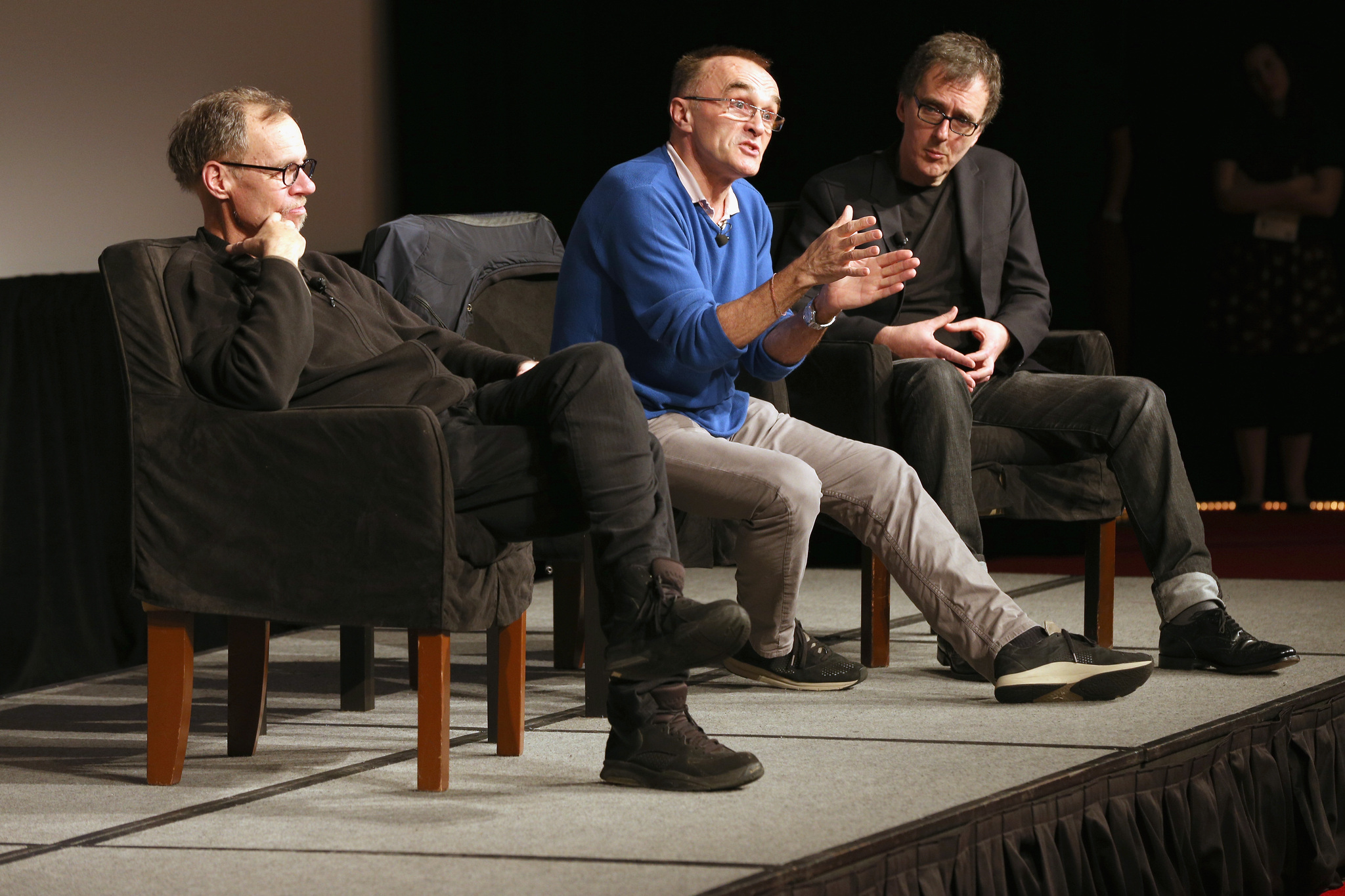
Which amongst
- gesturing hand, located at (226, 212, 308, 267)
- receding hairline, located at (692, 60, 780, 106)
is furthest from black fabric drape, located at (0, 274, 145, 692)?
receding hairline, located at (692, 60, 780, 106)

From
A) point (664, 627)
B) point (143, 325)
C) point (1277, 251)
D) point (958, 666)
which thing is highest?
point (1277, 251)

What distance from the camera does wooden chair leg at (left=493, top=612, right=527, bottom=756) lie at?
91.4 inches

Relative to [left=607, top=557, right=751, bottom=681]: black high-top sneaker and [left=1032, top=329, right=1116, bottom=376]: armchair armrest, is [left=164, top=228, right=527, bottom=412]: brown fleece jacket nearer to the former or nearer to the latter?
[left=607, top=557, right=751, bottom=681]: black high-top sneaker

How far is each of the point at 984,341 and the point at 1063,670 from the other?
73 centimetres

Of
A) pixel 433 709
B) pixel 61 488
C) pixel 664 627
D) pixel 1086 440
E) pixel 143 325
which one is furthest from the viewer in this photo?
pixel 61 488

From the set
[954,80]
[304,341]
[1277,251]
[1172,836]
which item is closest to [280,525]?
[304,341]

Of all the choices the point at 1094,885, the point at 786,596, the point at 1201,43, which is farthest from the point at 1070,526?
the point at 1094,885

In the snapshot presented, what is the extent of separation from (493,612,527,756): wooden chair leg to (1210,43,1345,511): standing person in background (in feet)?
12.5

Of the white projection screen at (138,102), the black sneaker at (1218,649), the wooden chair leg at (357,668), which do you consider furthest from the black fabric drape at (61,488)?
the black sneaker at (1218,649)

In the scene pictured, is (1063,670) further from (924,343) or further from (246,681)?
(246,681)

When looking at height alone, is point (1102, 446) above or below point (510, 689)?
above

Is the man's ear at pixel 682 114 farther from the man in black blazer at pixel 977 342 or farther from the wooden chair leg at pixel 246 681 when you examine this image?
the wooden chair leg at pixel 246 681

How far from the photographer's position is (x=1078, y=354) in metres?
3.22

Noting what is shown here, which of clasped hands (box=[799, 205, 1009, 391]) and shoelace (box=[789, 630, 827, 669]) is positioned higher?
clasped hands (box=[799, 205, 1009, 391])
